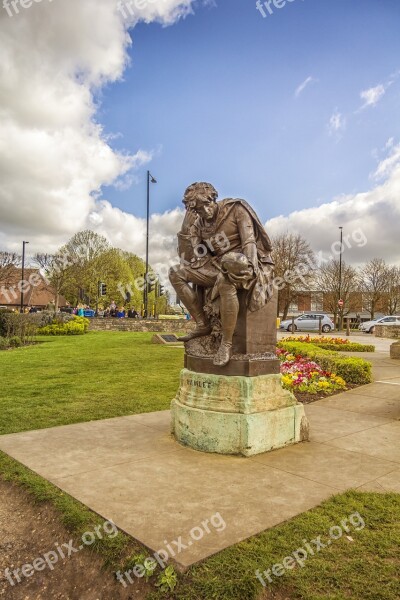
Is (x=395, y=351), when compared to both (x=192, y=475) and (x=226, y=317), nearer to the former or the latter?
(x=226, y=317)

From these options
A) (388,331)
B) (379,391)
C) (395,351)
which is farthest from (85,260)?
(379,391)

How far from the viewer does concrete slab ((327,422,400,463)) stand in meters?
4.48

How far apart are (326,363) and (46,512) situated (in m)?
7.44

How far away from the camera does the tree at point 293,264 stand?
157ft

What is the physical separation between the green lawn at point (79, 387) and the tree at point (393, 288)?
4829 cm

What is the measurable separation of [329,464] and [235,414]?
3.07ft

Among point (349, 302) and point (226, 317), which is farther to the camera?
point (349, 302)

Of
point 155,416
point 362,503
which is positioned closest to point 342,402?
point 155,416

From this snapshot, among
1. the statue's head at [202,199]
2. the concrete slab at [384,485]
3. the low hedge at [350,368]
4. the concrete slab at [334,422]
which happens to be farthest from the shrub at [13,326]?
the concrete slab at [384,485]

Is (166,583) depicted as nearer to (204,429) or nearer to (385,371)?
(204,429)

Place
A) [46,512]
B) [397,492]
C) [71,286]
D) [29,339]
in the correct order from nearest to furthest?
[46,512] → [397,492] → [29,339] → [71,286]

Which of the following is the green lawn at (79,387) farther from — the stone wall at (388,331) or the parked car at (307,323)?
the parked car at (307,323)

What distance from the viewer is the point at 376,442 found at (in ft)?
16.1

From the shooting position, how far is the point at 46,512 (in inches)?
125
